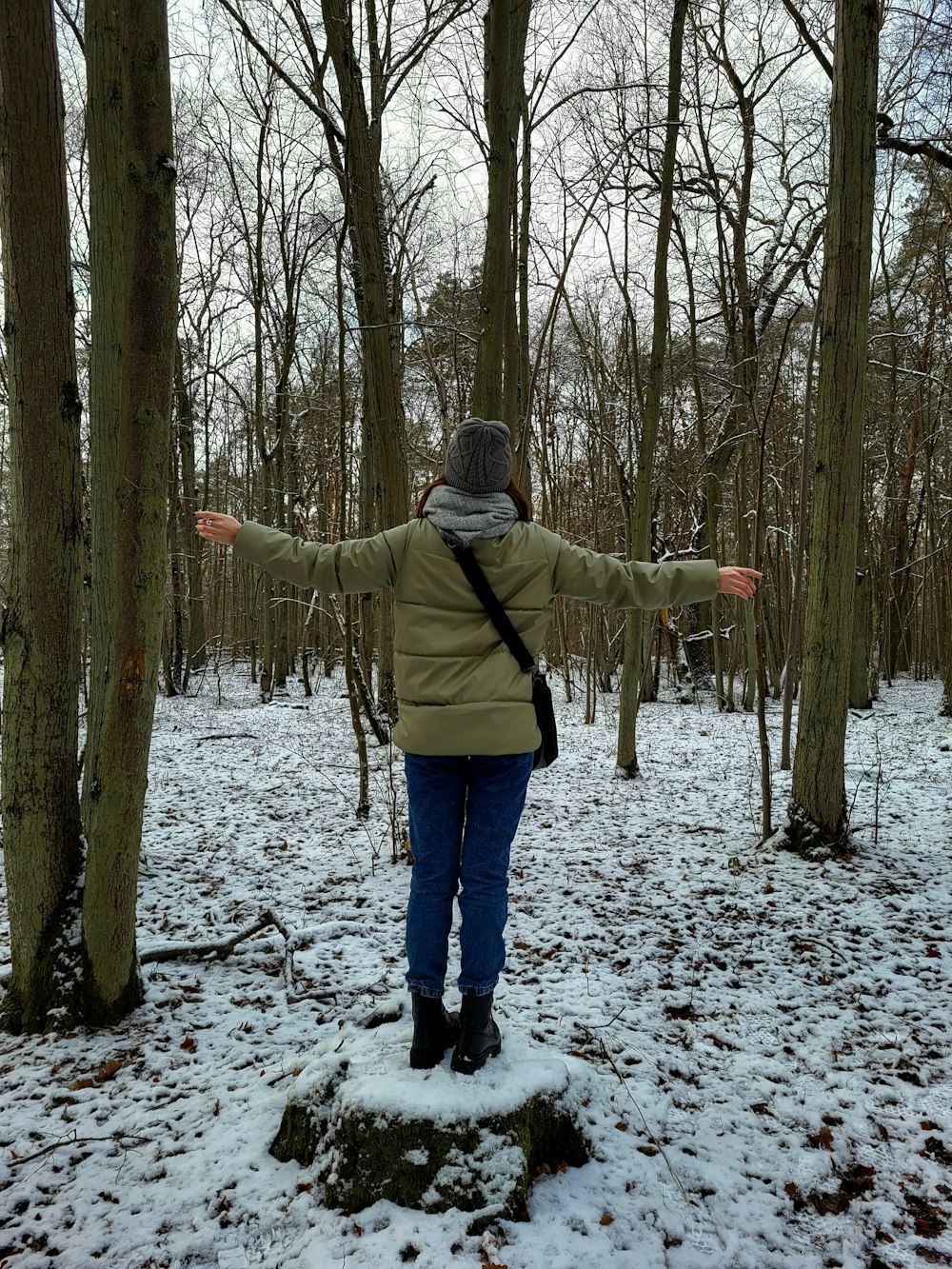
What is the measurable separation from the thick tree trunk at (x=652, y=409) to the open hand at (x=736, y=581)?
4.88 m

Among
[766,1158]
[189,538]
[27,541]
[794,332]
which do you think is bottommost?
[766,1158]

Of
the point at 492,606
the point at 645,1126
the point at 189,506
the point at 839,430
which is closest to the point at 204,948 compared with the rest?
the point at 645,1126

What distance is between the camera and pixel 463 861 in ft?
7.48

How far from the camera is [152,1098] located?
2486mm

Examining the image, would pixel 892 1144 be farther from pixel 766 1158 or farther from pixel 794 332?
pixel 794 332

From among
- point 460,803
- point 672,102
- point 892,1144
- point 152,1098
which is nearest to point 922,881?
point 892,1144

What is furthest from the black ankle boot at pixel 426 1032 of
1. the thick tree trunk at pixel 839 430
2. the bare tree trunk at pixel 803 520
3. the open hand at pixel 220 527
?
the bare tree trunk at pixel 803 520

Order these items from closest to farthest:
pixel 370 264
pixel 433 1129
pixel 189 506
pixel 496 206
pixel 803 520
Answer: pixel 433 1129, pixel 496 206, pixel 803 520, pixel 370 264, pixel 189 506

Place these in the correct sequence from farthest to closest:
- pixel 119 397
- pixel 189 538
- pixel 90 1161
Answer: pixel 189 538 → pixel 119 397 → pixel 90 1161

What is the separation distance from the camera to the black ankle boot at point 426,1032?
7.53ft

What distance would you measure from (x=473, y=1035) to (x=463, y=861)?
57cm

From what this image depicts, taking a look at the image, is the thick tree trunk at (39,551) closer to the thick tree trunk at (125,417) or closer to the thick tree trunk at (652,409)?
the thick tree trunk at (125,417)

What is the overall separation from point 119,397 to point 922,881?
17.1ft

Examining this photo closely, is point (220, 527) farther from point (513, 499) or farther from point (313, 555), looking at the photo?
point (513, 499)
